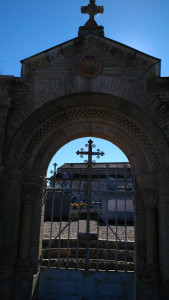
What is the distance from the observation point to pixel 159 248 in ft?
12.4

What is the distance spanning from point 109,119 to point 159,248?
264 cm

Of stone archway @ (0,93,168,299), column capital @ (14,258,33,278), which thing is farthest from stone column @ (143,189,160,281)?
column capital @ (14,258,33,278)

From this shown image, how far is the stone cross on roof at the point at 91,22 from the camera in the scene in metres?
4.96

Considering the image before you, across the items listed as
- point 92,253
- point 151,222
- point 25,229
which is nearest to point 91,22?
point 151,222

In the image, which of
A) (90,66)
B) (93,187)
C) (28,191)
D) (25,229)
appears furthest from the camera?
(93,187)

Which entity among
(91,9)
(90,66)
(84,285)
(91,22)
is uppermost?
(91,9)

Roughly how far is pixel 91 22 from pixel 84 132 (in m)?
2.63

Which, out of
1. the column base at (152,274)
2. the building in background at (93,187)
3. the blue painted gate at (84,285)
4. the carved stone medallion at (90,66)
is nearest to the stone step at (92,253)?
the building in background at (93,187)

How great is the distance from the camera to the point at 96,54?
4.51m

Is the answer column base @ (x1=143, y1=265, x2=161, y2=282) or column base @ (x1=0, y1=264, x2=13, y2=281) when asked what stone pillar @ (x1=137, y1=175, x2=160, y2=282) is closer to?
column base @ (x1=143, y1=265, x2=161, y2=282)

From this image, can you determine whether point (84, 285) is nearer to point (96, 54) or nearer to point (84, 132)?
point (84, 132)

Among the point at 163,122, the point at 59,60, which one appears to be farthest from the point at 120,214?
the point at 59,60

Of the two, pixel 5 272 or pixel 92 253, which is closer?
pixel 5 272

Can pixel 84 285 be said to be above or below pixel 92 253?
below
